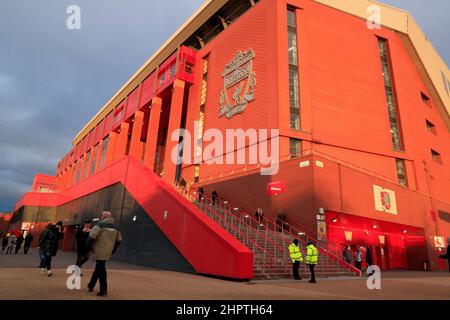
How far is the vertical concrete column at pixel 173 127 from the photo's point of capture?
30703mm

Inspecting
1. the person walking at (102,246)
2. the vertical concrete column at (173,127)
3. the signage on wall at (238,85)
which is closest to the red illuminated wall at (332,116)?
the signage on wall at (238,85)

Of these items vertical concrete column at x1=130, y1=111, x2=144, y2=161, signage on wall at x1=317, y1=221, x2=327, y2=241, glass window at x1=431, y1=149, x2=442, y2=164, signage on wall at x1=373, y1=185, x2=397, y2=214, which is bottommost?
signage on wall at x1=317, y1=221, x2=327, y2=241

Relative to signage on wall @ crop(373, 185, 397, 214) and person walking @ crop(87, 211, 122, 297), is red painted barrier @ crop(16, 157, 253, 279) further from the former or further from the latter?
signage on wall @ crop(373, 185, 397, 214)

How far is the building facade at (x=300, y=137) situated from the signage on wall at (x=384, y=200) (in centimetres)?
14

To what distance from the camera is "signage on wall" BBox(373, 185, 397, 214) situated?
72.6 ft

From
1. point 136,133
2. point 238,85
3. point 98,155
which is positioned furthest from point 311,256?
point 98,155

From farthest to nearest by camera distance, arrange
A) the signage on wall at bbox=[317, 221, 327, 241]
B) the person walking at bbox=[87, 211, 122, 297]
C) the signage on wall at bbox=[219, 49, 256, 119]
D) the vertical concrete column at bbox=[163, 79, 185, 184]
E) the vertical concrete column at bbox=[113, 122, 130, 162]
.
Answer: the vertical concrete column at bbox=[113, 122, 130, 162]
the vertical concrete column at bbox=[163, 79, 185, 184]
the signage on wall at bbox=[219, 49, 256, 119]
the signage on wall at bbox=[317, 221, 327, 241]
the person walking at bbox=[87, 211, 122, 297]

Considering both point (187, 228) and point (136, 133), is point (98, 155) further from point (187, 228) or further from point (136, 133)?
point (187, 228)

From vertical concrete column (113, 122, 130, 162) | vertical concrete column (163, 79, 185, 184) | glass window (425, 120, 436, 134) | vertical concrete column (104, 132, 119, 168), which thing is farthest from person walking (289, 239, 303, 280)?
vertical concrete column (104, 132, 119, 168)

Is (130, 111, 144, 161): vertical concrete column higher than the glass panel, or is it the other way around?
(130, 111, 144, 161): vertical concrete column

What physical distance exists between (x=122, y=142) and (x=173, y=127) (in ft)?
55.5

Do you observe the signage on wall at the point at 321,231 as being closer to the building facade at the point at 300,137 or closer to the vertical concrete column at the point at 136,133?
the building facade at the point at 300,137

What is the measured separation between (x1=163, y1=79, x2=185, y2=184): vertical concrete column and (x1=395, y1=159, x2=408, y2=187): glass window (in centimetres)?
2225

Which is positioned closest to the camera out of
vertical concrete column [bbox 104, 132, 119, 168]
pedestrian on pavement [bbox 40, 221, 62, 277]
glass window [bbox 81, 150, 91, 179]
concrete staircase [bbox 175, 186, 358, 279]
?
pedestrian on pavement [bbox 40, 221, 62, 277]
